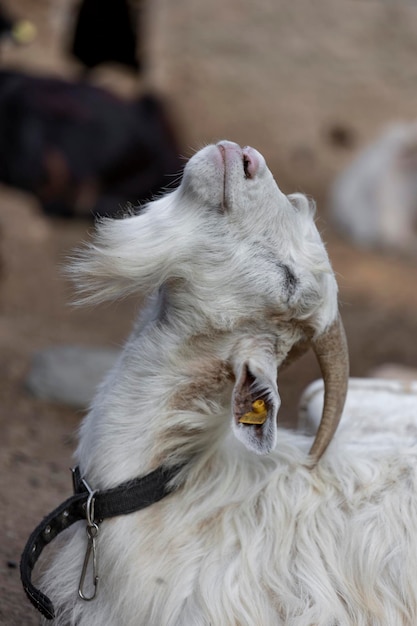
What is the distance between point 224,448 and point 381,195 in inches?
344

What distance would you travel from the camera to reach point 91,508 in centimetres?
275

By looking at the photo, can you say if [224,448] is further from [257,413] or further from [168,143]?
[168,143]

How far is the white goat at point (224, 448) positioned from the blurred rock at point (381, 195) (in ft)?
26.8

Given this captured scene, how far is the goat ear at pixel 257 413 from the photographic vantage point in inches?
99.3

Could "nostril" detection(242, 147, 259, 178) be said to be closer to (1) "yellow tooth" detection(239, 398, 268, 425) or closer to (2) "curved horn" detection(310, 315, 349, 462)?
(2) "curved horn" detection(310, 315, 349, 462)

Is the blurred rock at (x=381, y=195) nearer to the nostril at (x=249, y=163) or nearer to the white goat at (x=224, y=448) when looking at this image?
the white goat at (x=224, y=448)

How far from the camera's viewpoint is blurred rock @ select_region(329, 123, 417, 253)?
10.9m

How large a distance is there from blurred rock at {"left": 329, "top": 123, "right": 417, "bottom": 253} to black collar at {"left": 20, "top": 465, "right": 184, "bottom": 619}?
8.32 m

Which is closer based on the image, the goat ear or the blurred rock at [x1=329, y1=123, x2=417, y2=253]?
the goat ear

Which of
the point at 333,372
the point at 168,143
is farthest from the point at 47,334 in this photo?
the point at 168,143

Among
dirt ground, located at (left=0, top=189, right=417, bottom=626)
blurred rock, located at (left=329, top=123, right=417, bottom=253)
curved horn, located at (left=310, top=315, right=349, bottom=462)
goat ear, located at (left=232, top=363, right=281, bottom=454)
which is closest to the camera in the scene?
goat ear, located at (left=232, top=363, right=281, bottom=454)

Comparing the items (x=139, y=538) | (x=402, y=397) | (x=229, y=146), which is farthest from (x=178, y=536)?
(x=402, y=397)

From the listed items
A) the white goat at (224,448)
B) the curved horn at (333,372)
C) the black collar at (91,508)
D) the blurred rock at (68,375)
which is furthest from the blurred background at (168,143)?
the curved horn at (333,372)

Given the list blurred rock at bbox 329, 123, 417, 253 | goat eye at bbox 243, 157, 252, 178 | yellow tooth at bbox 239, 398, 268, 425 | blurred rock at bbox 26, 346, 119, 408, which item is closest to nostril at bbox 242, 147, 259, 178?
goat eye at bbox 243, 157, 252, 178
